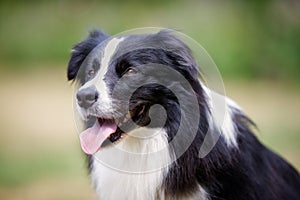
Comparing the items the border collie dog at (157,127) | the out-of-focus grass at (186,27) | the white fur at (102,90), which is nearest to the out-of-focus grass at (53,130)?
the out-of-focus grass at (186,27)

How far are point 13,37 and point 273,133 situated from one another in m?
8.30

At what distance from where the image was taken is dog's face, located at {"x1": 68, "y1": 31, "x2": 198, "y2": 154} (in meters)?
3.57

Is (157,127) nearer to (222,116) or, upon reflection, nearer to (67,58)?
(222,116)

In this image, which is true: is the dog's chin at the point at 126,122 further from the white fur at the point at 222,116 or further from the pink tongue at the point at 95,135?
the white fur at the point at 222,116

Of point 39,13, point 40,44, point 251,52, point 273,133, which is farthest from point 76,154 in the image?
point 39,13

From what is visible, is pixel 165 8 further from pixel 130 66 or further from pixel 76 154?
pixel 130 66

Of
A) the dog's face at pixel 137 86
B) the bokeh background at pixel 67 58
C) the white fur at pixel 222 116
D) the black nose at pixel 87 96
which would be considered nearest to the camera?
the black nose at pixel 87 96

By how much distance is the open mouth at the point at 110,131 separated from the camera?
3600mm

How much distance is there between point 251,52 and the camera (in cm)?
1252

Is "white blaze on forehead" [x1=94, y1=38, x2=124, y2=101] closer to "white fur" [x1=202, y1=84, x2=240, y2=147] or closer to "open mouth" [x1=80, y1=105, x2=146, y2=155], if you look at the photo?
"open mouth" [x1=80, y1=105, x2=146, y2=155]

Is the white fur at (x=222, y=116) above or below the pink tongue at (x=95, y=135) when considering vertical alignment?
above

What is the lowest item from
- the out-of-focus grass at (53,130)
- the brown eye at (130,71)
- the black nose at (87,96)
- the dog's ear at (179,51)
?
the out-of-focus grass at (53,130)

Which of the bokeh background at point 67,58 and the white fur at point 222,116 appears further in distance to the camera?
the bokeh background at point 67,58

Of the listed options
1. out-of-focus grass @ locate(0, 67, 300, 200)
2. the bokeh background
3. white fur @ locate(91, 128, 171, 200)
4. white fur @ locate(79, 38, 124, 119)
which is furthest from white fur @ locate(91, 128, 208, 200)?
the bokeh background
